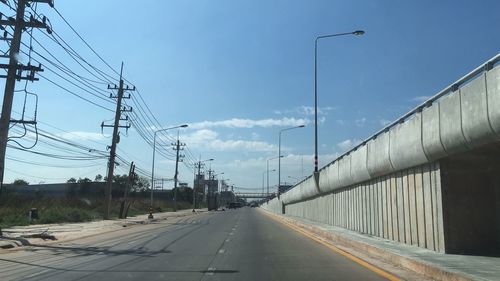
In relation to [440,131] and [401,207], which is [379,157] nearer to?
→ [401,207]

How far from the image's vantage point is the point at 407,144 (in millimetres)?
17484

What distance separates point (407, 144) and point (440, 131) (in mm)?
3083

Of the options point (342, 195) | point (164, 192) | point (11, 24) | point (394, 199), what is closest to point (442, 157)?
point (394, 199)

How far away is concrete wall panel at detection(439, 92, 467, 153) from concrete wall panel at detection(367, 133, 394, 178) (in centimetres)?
540

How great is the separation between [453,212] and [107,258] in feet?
32.1

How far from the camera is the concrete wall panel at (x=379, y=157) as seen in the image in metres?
20.1

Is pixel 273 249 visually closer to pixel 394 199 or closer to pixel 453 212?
pixel 394 199

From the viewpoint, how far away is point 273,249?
19.3 metres

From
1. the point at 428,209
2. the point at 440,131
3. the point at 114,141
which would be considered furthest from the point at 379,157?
the point at 114,141

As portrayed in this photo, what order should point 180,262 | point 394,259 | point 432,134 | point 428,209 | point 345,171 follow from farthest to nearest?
point 345,171 < point 428,209 < point 180,262 < point 432,134 < point 394,259

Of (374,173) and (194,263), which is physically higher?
(374,173)

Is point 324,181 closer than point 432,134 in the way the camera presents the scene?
No

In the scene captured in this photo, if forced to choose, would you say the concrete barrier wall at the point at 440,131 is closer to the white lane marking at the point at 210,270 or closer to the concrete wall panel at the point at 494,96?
the concrete wall panel at the point at 494,96

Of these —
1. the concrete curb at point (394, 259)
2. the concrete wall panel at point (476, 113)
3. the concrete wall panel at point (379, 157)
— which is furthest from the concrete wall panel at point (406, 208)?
the concrete wall panel at point (476, 113)
